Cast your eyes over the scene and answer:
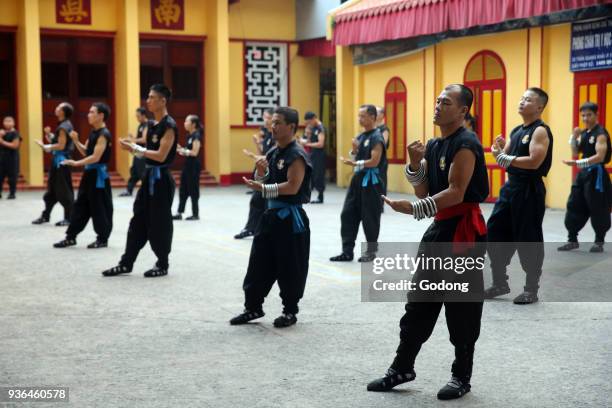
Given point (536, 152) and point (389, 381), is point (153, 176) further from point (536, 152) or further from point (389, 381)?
point (389, 381)

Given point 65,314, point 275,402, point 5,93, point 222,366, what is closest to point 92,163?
point 65,314

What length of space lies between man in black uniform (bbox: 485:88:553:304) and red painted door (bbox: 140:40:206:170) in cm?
1537

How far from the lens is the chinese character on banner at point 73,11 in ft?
68.0

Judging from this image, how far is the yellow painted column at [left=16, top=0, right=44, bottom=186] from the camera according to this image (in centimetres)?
1977

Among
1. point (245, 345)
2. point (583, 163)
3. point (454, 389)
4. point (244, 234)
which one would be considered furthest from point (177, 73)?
point (454, 389)

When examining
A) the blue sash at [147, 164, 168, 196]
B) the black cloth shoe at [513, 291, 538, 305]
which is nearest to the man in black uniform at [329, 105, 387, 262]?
the blue sash at [147, 164, 168, 196]

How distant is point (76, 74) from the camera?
21.2 metres

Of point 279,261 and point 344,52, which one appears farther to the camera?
point 344,52

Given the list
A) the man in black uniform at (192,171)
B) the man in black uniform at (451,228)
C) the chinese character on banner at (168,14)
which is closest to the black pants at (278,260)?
the man in black uniform at (451,228)

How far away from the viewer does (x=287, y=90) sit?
2333 cm

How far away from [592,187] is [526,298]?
3.85 metres

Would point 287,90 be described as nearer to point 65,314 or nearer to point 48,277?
point 48,277

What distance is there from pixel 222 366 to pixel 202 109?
17.9 metres

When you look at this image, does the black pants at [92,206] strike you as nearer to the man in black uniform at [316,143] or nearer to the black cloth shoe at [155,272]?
the black cloth shoe at [155,272]
